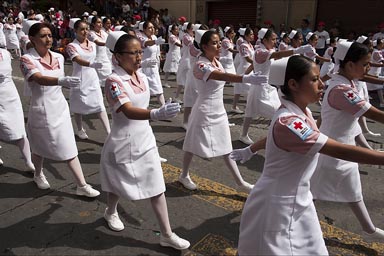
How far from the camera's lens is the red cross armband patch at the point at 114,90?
2891 millimetres

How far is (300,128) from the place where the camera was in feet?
6.56

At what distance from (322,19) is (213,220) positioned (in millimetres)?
14915

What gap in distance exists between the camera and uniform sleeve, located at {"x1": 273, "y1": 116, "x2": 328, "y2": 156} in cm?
199

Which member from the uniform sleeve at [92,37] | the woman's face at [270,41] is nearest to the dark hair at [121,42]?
Result: the woman's face at [270,41]

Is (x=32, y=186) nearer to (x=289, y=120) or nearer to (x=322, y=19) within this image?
(x=289, y=120)

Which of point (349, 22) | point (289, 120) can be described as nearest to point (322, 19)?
point (349, 22)

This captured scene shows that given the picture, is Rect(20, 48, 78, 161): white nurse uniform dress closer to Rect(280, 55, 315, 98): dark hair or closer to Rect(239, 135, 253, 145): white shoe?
Rect(280, 55, 315, 98): dark hair

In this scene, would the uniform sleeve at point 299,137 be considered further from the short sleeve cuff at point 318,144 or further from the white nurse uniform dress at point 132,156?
→ the white nurse uniform dress at point 132,156

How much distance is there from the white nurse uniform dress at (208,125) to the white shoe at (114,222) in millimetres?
1172

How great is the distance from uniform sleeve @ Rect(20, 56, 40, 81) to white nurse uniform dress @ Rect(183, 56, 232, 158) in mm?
1681

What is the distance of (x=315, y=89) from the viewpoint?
219cm

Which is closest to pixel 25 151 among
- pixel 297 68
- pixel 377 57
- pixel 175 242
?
pixel 175 242

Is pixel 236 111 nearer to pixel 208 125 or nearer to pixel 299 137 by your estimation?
pixel 208 125

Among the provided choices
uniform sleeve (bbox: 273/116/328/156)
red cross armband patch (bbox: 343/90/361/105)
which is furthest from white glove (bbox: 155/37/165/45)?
uniform sleeve (bbox: 273/116/328/156)
